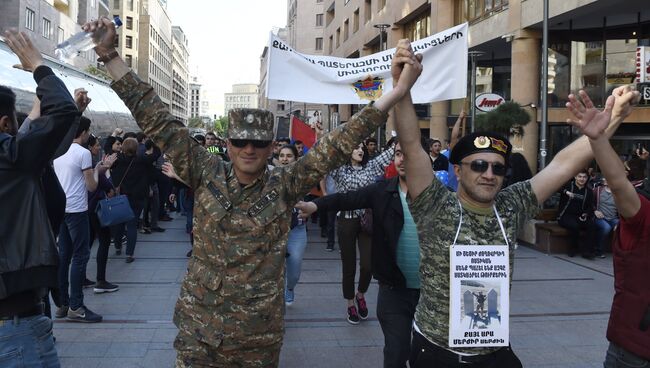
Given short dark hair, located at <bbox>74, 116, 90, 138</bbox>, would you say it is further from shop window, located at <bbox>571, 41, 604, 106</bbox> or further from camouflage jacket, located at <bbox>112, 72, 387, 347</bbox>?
shop window, located at <bbox>571, 41, 604, 106</bbox>

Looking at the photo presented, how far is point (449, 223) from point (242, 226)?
98 centimetres

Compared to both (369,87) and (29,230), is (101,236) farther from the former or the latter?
(29,230)

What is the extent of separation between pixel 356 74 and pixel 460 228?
535 cm

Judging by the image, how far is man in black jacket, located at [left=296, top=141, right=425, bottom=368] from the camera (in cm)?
→ 396

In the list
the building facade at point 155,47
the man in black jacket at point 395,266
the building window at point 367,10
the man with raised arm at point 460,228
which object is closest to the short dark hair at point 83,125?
the man in black jacket at point 395,266

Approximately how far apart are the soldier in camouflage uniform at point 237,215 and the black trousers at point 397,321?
144 centimetres

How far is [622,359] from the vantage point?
2.81m

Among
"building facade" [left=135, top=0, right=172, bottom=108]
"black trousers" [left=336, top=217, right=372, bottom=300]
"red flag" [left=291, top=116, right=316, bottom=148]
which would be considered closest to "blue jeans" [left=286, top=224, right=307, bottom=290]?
"black trousers" [left=336, top=217, right=372, bottom=300]

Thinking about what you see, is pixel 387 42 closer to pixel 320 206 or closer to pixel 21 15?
pixel 21 15

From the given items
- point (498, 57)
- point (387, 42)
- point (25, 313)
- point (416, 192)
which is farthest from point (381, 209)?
point (387, 42)

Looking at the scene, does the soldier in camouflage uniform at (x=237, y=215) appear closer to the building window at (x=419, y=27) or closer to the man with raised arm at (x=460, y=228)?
the man with raised arm at (x=460, y=228)

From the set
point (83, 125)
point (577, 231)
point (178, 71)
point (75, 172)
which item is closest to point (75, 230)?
point (75, 172)

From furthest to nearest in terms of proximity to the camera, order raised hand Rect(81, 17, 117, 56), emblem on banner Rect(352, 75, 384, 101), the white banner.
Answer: emblem on banner Rect(352, 75, 384, 101), the white banner, raised hand Rect(81, 17, 117, 56)

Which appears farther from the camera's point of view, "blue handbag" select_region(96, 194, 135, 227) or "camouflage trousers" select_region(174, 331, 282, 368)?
"blue handbag" select_region(96, 194, 135, 227)
